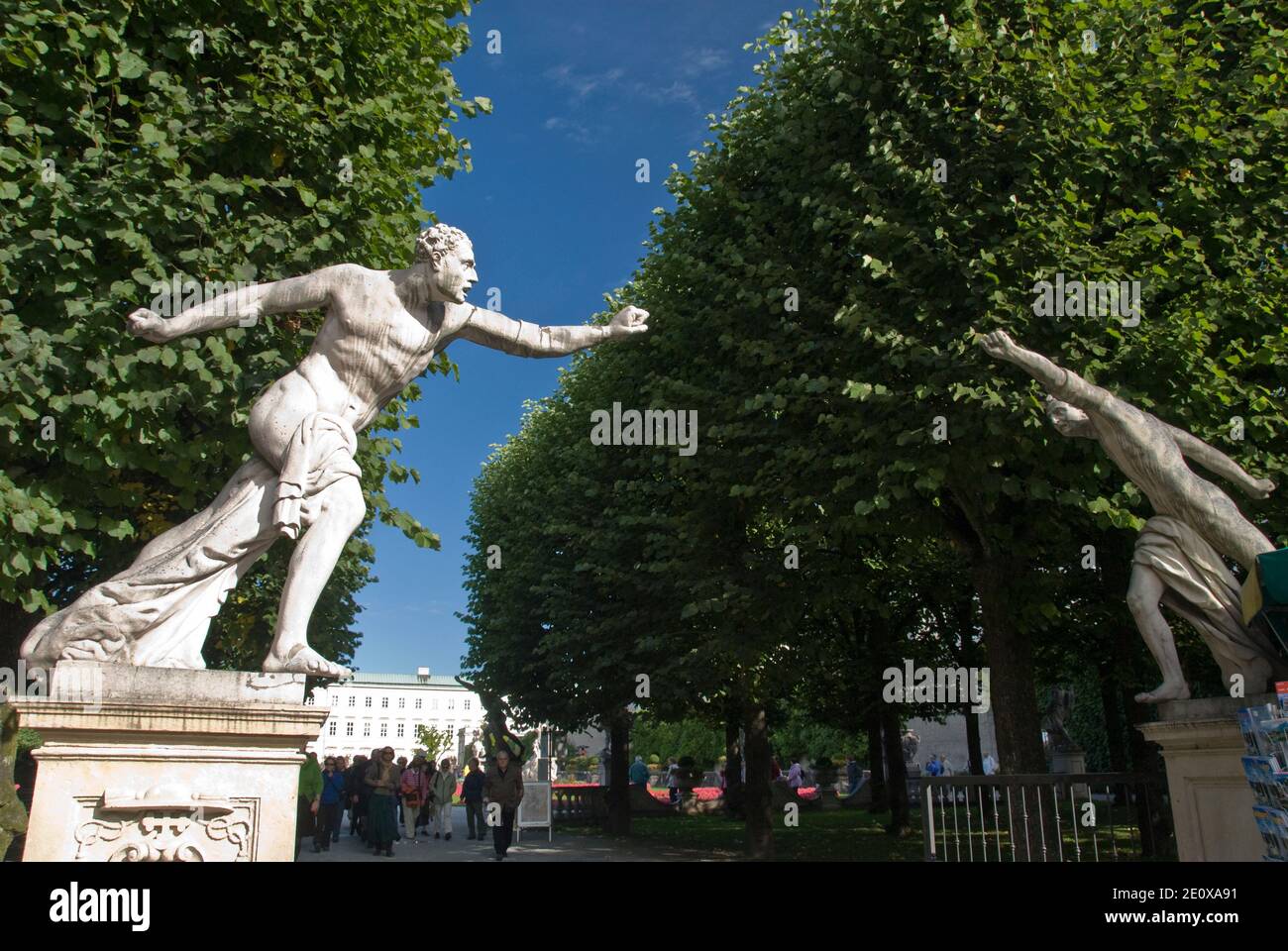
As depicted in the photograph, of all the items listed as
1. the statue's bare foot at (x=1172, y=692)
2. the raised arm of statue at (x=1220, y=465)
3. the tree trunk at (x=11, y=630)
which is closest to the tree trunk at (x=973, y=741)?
the statue's bare foot at (x=1172, y=692)

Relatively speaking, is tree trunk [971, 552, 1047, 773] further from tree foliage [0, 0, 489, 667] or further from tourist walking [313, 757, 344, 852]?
tourist walking [313, 757, 344, 852]

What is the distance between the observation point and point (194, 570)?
477 cm

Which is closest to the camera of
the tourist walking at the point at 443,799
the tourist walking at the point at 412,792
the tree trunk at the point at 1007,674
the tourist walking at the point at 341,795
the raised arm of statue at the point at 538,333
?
the raised arm of statue at the point at 538,333

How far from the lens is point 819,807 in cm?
3366

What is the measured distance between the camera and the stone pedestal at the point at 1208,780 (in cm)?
641

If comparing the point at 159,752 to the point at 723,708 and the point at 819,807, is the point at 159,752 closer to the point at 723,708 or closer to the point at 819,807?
the point at 723,708

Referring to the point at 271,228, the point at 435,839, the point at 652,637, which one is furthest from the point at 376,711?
the point at 271,228

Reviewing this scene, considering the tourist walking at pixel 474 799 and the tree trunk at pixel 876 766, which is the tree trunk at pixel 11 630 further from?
the tree trunk at pixel 876 766

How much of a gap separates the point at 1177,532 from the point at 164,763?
20.2 ft

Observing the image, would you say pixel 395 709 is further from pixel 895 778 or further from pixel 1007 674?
pixel 1007 674

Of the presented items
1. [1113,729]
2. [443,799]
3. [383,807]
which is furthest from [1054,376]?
[443,799]

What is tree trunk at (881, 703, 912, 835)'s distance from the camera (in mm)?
21438

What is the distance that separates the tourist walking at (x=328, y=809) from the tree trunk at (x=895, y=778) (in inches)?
446
